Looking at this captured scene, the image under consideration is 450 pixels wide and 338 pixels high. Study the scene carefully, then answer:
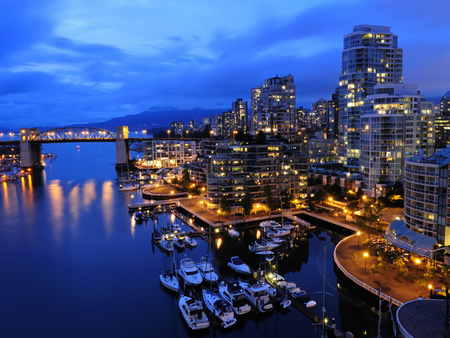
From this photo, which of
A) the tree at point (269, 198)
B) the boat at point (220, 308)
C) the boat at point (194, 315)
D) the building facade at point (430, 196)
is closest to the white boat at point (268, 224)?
the tree at point (269, 198)

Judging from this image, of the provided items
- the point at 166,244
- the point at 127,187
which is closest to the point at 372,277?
the point at 166,244

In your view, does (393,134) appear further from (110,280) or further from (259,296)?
(110,280)

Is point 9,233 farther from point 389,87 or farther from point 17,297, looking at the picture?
point 389,87

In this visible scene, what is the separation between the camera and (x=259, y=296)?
73.7ft

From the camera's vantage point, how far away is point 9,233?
40.6m

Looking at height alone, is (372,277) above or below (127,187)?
below

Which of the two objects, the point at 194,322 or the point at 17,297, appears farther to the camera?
the point at 17,297

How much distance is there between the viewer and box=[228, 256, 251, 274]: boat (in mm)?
27922

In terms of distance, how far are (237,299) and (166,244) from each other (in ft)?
44.4

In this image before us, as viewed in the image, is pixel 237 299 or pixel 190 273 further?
pixel 190 273

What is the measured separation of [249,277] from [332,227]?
15958 mm

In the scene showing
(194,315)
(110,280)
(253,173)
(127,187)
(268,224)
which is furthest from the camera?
(127,187)

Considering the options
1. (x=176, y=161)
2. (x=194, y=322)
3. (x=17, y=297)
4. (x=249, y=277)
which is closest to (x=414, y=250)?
(x=249, y=277)

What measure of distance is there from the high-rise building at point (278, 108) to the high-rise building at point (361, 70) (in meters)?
17.2
